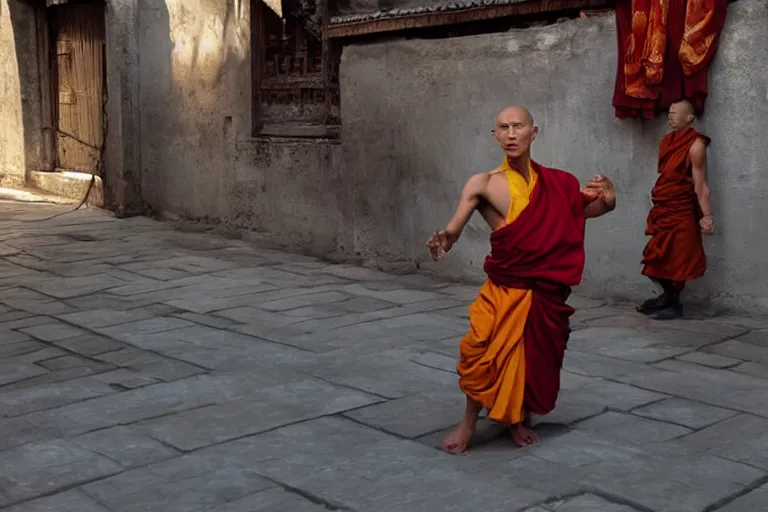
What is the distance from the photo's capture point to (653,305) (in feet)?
21.5

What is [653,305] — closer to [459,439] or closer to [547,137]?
[547,137]

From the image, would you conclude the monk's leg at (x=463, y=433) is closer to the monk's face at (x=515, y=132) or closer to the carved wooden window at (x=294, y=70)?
the monk's face at (x=515, y=132)

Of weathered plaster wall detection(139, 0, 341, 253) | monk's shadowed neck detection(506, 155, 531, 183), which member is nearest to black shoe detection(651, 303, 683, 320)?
monk's shadowed neck detection(506, 155, 531, 183)

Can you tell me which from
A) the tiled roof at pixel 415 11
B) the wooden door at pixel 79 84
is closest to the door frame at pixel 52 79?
the wooden door at pixel 79 84

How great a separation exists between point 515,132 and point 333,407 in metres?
1.45

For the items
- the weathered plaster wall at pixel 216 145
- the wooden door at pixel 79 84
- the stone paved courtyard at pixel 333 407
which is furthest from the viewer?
the wooden door at pixel 79 84

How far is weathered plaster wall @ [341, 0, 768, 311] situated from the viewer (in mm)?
6359

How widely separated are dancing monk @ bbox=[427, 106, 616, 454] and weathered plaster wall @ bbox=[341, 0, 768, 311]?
8.99 ft

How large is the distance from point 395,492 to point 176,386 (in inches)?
69.1

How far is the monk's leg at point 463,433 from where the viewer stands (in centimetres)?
398

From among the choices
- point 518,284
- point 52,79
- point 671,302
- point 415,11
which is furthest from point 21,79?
point 518,284

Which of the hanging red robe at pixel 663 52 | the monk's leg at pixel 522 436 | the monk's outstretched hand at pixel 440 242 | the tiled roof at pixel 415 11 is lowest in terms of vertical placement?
the monk's leg at pixel 522 436

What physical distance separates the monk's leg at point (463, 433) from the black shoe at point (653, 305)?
2.82 meters

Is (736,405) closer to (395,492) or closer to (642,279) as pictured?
(395,492)
